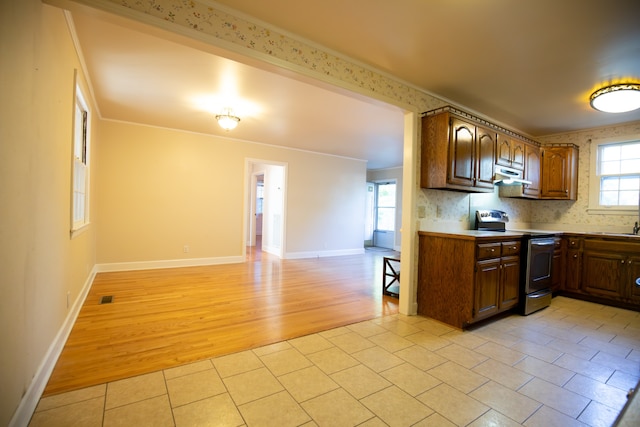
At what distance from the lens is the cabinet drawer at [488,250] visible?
2904 millimetres

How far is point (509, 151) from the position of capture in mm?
3914

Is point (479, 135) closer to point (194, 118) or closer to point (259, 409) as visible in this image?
point (259, 409)

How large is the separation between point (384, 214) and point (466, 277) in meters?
6.29

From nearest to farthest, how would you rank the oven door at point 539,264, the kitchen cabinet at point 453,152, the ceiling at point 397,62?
1. the ceiling at point 397,62
2. the kitchen cabinet at point 453,152
3. the oven door at point 539,264

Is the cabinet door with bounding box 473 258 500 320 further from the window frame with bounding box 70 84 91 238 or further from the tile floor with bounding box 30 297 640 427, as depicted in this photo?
the window frame with bounding box 70 84 91 238

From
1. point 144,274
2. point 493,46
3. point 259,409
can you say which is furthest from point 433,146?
point 144,274

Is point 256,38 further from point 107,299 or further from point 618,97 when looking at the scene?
point 618,97

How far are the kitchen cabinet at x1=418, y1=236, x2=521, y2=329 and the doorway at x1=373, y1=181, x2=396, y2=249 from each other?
5409mm

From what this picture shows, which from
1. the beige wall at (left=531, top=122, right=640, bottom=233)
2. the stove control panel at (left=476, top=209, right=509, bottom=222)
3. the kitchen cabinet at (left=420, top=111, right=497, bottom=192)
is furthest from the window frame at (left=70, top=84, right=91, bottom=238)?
the beige wall at (left=531, top=122, right=640, bottom=233)

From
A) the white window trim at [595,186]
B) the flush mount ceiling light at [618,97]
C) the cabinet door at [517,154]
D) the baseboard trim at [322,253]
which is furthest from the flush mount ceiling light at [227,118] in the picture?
the white window trim at [595,186]

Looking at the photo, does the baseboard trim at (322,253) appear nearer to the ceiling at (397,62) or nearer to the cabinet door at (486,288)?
the ceiling at (397,62)

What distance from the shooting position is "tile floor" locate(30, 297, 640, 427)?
166cm

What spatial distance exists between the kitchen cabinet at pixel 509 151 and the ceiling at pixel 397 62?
384 mm

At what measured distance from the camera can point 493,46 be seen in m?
2.42
